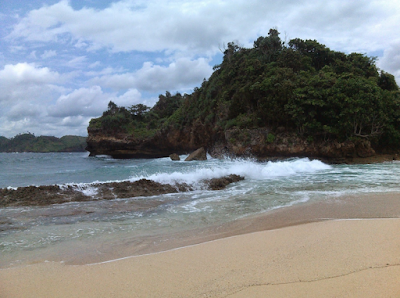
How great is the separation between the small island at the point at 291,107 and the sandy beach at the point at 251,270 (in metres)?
18.0

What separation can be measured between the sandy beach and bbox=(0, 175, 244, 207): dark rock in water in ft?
16.0

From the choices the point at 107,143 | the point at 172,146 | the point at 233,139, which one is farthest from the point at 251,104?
the point at 107,143

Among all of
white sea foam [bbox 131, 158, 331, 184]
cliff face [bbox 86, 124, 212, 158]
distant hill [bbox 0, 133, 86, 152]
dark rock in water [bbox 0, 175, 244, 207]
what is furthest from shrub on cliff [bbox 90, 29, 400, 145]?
distant hill [bbox 0, 133, 86, 152]

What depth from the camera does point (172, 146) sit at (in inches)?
1458

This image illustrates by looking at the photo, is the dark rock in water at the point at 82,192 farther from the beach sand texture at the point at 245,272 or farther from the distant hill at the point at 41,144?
the distant hill at the point at 41,144

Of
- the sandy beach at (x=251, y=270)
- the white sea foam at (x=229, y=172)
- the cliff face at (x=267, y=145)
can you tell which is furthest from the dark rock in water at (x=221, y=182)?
the cliff face at (x=267, y=145)

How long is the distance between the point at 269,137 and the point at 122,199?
16.6 meters

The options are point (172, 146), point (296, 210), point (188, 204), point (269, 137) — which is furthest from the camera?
point (172, 146)

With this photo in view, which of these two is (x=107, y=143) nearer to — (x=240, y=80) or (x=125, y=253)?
(x=240, y=80)

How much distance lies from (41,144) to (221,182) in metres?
103

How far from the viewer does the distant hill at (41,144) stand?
94.8 m

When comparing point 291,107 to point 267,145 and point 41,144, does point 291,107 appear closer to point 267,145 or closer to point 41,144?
point 267,145

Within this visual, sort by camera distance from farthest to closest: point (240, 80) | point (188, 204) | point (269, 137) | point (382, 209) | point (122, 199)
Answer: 1. point (240, 80)
2. point (269, 137)
3. point (122, 199)
4. point (188, 204)
5. point (382, 209)

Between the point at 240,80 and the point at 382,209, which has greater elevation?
the point at 240,80
